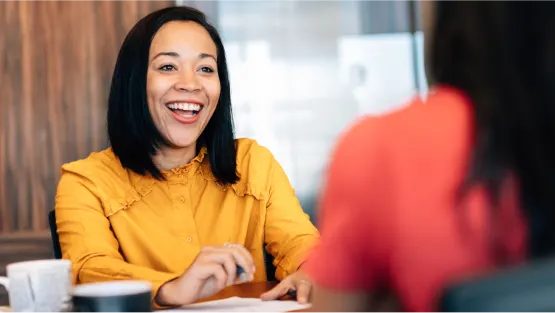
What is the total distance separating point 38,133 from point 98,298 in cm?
249

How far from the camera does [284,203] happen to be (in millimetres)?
2139

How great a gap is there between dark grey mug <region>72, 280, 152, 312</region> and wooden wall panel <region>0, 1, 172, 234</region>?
2368 millimetres

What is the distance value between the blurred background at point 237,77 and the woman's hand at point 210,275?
194 centimetres


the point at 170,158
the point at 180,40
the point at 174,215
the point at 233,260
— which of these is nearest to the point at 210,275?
the point at 233,260

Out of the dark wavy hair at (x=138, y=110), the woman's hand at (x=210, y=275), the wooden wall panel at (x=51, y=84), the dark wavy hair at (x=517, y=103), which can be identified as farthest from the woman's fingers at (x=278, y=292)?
the wooden wall panel at (x=51, y=84)

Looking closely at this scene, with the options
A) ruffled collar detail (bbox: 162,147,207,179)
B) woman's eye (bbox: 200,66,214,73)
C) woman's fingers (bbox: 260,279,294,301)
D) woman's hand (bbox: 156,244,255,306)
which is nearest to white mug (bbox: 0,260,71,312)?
woman's hand (bbox: 156,244,255,306)

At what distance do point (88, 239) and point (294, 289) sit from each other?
51cm

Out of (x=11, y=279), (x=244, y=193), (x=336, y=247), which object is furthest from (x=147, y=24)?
(x=336, y=247)

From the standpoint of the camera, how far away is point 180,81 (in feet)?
6.74

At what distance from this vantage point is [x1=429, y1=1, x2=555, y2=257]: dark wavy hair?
0.72 meters

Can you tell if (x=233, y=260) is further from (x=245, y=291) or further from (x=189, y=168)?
(x=189, y=168)

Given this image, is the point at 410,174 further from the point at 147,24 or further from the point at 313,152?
the point at 313,152

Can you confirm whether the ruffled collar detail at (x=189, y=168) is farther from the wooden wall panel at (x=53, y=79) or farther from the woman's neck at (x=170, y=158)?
the wooden wall panel at (x=53, y=79)

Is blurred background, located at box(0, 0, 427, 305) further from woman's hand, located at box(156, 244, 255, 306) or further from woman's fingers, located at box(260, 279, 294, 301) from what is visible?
woman's hand, located at box(156, 244, 255, 306)
